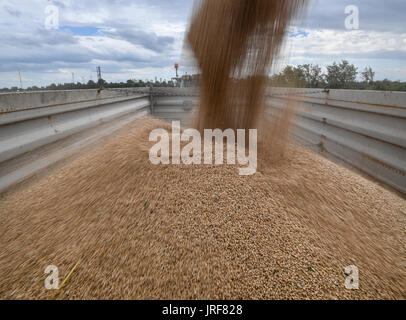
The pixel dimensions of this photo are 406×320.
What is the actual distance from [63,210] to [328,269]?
1193mm

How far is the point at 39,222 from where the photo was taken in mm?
1097

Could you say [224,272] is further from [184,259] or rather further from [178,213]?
[178,213]

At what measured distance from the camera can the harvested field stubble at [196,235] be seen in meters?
0.81
